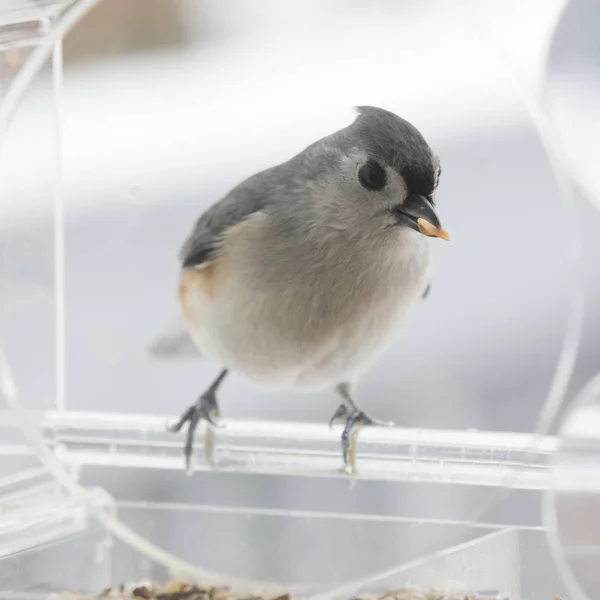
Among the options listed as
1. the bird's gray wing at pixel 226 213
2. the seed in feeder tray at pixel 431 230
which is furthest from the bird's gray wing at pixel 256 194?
the seed in feeder tray at pixel 431 230

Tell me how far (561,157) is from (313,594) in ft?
1.49

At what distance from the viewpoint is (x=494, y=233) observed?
1.00 meters

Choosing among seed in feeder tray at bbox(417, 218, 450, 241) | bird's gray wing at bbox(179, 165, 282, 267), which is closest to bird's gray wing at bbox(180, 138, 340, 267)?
bird's gray wing at bbox(179, 165, 282, 267)

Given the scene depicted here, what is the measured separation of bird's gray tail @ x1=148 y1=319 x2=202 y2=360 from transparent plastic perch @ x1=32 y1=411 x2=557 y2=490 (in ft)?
0.27

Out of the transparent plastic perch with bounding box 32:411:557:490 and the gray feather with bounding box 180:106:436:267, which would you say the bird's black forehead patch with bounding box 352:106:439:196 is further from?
the transparent plastic perch with bounding box 32:411:557:490

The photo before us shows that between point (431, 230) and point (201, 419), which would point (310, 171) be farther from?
point (201, 419)

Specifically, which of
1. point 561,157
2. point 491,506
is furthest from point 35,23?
point 491,506

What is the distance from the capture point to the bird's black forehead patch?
32.4 inches

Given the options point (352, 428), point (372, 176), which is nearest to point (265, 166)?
point (372, 176)

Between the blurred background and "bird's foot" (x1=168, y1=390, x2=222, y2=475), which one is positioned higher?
the blurred background

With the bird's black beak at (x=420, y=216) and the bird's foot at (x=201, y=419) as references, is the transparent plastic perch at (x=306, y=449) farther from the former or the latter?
the bird's black beak at (x=420, y=216)

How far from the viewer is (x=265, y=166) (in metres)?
0.98

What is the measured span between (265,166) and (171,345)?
0.80 feet

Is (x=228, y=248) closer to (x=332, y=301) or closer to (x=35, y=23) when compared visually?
(x=332, y=301)
